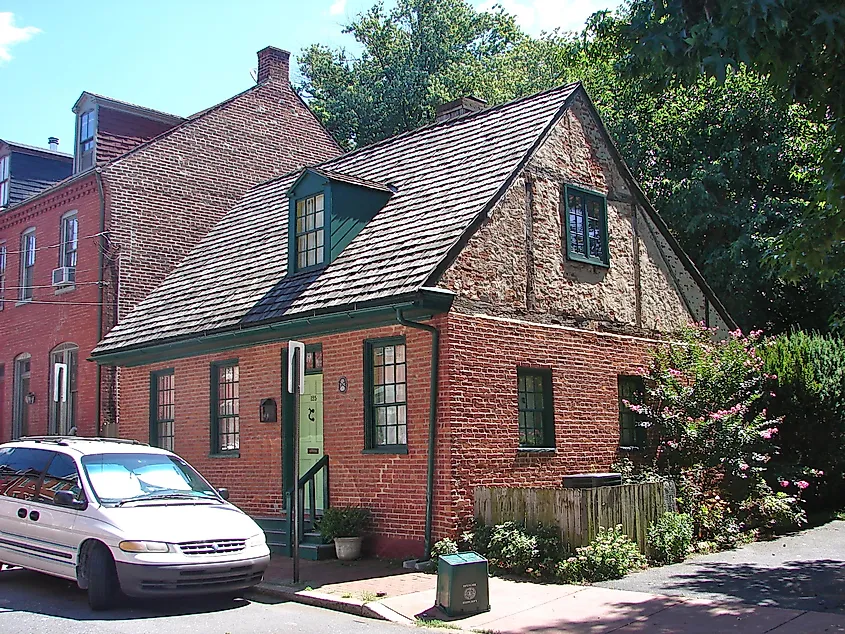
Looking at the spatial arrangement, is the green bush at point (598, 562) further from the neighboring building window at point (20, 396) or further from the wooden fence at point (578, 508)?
the neighboring building window at point (20, 396)

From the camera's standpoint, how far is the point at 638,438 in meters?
15.8

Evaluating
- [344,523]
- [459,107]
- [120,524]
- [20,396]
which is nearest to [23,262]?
[20,396]

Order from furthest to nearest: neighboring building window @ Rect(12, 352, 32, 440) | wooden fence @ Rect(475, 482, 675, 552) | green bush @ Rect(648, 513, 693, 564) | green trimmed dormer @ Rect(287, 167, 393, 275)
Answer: neighboring building window @ Rect(12, 352, 32, 440) < green trimmed dormer @ Rect(287, 167, 393, 275) < green bush @ Rect(648, 513, 693, 564) < wooden fence @ Rect(475, 482, 675, 552)

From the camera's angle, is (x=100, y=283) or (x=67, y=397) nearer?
(x=100, y=283)

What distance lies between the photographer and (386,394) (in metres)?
13.6

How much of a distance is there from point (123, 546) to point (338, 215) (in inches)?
297

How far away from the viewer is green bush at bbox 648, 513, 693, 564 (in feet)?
40.2

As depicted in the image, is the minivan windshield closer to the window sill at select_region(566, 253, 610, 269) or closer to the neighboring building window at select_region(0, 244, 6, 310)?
the window sill at select_region(566, 253, 610, 269)

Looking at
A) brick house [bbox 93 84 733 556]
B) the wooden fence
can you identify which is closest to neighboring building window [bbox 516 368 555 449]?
brick house [bbox 93 84 733 556]

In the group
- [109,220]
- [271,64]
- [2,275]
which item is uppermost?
[271,64]

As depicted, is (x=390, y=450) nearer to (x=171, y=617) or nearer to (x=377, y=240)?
(x=377, y=240)

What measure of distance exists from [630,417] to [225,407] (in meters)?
7.37

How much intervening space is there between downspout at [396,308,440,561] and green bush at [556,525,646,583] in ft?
6.89

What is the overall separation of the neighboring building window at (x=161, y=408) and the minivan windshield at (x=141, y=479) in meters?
6.84
